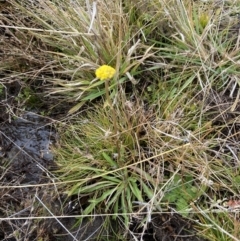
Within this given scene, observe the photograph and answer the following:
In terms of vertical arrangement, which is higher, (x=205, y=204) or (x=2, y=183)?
(x=2, y=183)

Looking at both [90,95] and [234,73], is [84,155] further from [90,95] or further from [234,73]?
[234,73]

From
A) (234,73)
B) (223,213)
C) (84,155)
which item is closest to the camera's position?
(223,213)

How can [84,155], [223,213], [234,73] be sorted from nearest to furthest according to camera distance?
[223,213] < [84,155] < [234,73]

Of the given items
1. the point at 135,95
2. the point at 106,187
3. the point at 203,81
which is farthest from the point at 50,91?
the point at 203,81

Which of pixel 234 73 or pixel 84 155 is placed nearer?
pixel 84 155

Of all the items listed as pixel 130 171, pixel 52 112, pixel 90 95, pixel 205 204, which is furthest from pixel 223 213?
pixel 52 112

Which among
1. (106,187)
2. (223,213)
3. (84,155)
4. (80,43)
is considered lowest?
(223,213)
